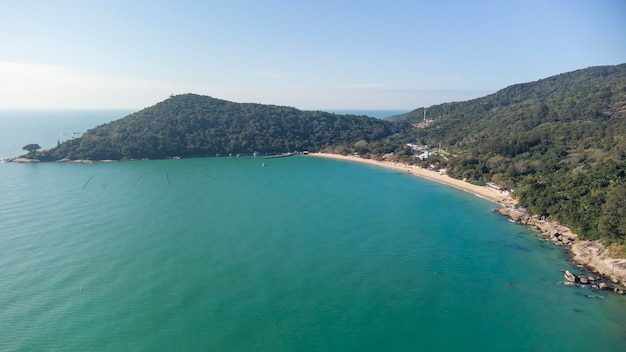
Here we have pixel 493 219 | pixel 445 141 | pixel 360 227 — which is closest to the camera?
pixel 360 227

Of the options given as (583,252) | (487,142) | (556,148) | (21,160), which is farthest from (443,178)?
(21,160)

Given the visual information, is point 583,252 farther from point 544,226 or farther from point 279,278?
point 279,278

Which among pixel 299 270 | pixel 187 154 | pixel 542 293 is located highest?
pixel 187 154

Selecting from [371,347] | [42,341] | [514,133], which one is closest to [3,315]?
[42,341]

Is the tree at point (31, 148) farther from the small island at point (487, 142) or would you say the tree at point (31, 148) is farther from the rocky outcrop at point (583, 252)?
the rocky outcrop at point (583, 252)

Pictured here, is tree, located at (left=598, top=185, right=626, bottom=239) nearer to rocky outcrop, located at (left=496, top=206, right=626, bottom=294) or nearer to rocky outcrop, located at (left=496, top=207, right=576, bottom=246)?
rocky outcrop, located at (left=496, top=206, right=626, bottom=294)

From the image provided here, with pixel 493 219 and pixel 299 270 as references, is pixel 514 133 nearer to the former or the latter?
pixel 493 219
